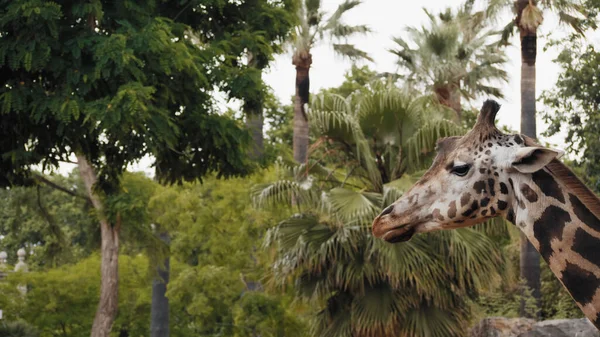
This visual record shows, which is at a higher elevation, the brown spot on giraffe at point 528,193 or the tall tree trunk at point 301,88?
the tall tree trunk at point 301,88

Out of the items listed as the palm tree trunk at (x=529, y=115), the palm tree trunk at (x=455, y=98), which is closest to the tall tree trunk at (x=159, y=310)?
the palm tree trunk at (x=455, y=98)

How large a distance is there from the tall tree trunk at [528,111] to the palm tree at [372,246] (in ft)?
18.4

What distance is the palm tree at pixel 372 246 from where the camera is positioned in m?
17.2

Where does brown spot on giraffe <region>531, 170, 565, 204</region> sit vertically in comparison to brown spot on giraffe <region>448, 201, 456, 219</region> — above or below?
above

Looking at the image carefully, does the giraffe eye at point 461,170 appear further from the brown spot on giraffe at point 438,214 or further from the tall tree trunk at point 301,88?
the tall tree trunk at point 301,88

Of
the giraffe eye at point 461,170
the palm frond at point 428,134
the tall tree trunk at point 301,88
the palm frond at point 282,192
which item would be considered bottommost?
the giraffe eye at point 461,170

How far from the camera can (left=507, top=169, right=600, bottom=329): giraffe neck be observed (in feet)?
16.2

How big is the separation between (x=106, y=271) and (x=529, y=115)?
10982mm

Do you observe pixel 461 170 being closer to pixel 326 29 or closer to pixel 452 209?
pixel 452 209

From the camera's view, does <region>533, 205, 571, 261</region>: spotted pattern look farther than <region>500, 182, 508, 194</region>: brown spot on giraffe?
No

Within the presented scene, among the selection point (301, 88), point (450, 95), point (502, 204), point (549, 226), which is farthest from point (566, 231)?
point (450, 95)

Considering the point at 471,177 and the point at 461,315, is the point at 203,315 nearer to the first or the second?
the point at 461,315

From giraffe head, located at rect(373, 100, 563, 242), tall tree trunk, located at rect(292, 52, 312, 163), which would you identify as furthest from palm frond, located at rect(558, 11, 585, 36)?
giraffe head, located at rect(373, 100, 563, 242)

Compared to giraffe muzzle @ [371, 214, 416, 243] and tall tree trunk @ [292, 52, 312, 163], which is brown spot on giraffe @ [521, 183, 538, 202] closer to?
giraffe muzzle @ [371, 214, 416, 243]
